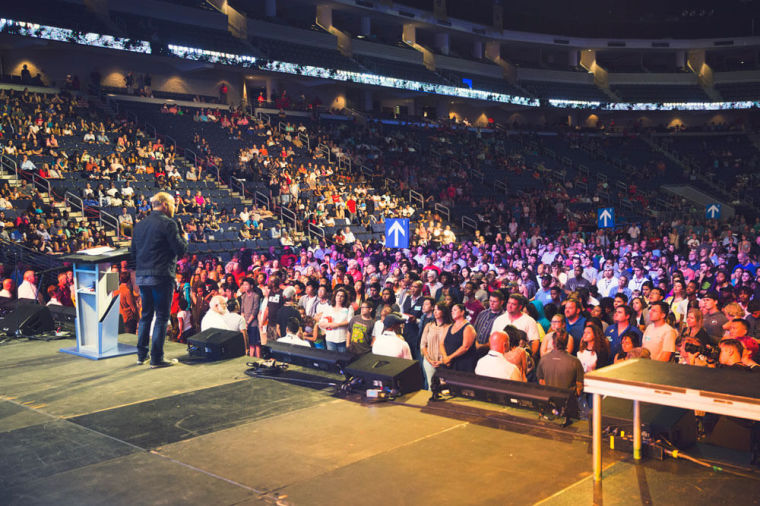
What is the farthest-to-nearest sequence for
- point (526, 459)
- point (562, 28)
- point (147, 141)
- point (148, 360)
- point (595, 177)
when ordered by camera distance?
point (562, 28) → point (595, 177) → point (147, 141) → point (148, 360) → point (526, 459)

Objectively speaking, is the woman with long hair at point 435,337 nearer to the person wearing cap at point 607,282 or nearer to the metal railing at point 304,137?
the person wearing cap at point 607,282

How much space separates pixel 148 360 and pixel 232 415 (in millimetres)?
2178

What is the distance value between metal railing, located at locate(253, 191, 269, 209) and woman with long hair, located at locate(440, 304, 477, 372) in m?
16.5

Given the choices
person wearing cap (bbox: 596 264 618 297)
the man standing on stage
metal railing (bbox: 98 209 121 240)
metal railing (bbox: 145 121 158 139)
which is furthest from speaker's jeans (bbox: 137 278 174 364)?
metal railing (bbox: 145 121 158 139)

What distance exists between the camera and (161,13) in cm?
2883

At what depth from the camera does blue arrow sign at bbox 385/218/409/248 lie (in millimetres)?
12727

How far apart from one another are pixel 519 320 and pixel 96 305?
4.48 m

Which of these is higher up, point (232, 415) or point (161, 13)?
point (161, 13)

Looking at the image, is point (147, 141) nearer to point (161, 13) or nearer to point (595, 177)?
point (161, 13)

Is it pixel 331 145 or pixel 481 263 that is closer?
pixel 481 263

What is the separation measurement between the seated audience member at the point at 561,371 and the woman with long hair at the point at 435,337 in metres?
1.24

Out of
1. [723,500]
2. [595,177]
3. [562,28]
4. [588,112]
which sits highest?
[562,28]

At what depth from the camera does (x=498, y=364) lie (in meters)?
5.78

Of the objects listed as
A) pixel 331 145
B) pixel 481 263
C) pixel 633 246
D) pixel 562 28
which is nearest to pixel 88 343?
pixel 481 263
